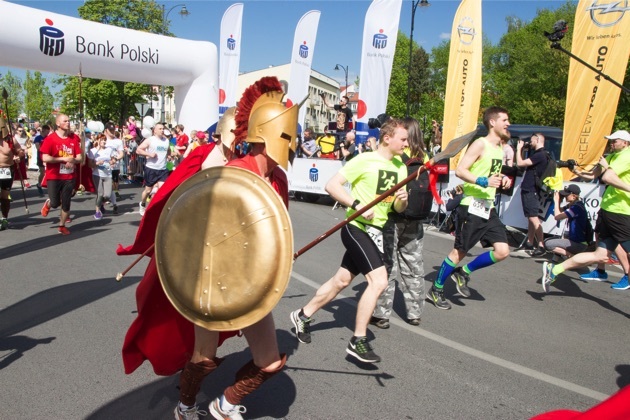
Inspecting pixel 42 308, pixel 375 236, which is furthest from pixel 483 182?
pixel 42 308

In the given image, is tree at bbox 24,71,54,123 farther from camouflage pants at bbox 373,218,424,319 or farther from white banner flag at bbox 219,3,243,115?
camouflage pants at bbox 373,218,424,319

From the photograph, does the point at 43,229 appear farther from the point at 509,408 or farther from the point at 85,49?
the point at 509,408

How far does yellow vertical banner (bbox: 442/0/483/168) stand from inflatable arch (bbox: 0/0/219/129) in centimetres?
613

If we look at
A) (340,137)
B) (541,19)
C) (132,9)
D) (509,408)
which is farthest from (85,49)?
(541,19)

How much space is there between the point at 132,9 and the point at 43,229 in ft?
142

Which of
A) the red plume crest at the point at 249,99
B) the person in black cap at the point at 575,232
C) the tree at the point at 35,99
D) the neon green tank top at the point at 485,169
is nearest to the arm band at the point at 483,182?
the neon green tank top at the point at 485,169

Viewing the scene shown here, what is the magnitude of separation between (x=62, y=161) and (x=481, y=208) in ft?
21.5

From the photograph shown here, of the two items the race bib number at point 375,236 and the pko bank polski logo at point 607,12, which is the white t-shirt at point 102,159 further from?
the pko bank polski logo at point 607,12

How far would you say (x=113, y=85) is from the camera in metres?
43.1

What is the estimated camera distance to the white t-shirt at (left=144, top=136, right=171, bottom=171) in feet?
33.9

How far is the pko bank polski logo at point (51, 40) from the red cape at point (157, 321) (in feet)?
29.6

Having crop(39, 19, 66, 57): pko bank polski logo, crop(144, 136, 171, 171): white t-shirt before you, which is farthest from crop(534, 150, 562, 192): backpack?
crop(39, 19, 66, 57): pko bank polski logo

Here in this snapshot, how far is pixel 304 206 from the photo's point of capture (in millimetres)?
13172

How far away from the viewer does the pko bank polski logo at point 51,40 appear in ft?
33.1
